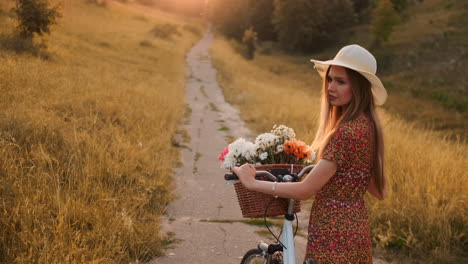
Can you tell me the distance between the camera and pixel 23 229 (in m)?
3.13

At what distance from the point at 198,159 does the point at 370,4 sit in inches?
2263

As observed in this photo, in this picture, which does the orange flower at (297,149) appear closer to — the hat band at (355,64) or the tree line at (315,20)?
the hat band at (355,64)

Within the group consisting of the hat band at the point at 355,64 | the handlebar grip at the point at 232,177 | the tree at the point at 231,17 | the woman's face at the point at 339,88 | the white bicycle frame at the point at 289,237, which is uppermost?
the tree at the point at 231,17

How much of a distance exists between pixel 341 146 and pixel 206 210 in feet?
11.9

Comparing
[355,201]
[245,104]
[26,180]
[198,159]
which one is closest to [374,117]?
[355,201]

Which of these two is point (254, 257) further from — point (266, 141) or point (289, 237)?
point (266, 141)

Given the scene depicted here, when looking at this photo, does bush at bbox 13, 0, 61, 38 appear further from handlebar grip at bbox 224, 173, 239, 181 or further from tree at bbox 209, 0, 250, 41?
tree at bbox 209, 0, 250, 41

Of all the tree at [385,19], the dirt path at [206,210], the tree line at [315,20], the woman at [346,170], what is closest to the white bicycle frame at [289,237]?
the woman at [346,170]

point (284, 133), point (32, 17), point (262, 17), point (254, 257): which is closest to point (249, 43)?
point (262, 17)

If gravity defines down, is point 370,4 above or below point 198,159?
above

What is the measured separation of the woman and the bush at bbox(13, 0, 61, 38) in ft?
45.0

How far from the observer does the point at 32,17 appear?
13766 millimetres

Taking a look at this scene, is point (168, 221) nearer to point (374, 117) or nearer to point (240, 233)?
point (240, 233)

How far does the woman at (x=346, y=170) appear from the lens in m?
2.00
